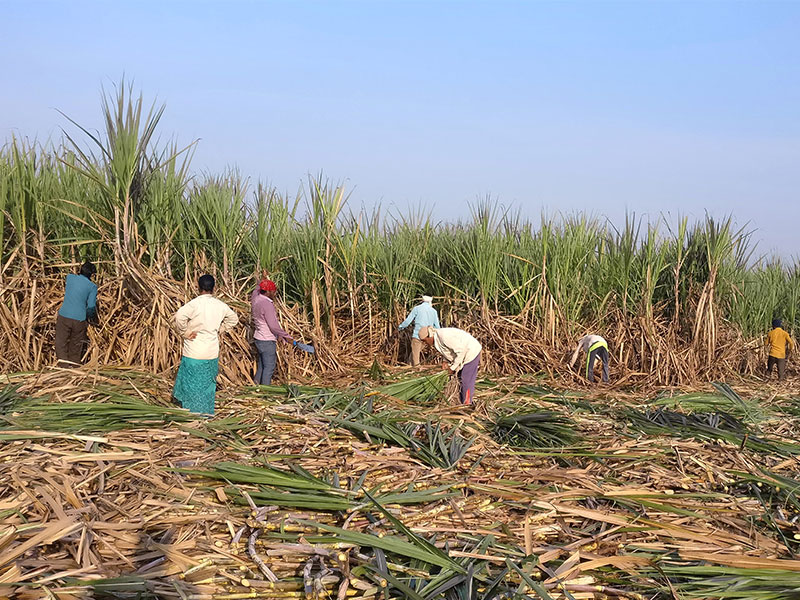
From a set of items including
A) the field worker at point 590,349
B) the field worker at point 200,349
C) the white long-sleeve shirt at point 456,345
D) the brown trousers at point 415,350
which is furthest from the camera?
the brown trousers at point 415,350

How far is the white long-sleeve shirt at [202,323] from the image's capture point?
553 cm

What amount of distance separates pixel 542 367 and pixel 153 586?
6849mm

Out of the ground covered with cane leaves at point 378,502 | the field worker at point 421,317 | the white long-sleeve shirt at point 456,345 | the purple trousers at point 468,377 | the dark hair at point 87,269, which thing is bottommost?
the ground covered with cane leaves at point 378,502

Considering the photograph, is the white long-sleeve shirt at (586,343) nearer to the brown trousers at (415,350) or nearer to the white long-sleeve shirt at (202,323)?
the brown trousers at (415,350)

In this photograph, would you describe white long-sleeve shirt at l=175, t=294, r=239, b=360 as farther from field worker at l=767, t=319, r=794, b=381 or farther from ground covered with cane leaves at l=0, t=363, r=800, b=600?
field worker at l=767, t=319, r=794, b=381

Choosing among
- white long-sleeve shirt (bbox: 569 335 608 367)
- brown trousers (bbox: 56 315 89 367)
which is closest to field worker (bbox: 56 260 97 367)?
brown trousers (bbox: 56 315 89 367)

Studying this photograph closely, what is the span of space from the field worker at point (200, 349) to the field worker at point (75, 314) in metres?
1.75

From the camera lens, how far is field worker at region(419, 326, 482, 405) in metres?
6.23

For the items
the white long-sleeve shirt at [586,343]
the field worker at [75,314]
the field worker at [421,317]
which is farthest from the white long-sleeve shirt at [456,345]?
the field worker at [75,314]

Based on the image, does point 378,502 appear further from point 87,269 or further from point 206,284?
point 87,269

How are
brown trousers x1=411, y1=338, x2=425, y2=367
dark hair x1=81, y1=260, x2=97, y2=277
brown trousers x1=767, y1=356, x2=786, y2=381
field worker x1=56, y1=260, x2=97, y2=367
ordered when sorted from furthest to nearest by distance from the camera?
1. brown trousers x1=767, y1=356, x2=786, y2=381
2. brown trousers x1=411, y1=338, x2=425, y2=367
3. dark hair x1=81, y1=260, x2=97, y2=277
4. field worker x1=56, y1=260, x2=97, y2=367

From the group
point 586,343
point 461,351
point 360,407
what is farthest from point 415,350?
point 360,407

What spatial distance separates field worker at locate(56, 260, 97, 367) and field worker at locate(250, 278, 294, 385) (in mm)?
1634

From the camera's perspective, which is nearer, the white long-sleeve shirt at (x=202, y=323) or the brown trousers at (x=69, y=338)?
the white long-sleeve shirt at (x=202, y=323)
